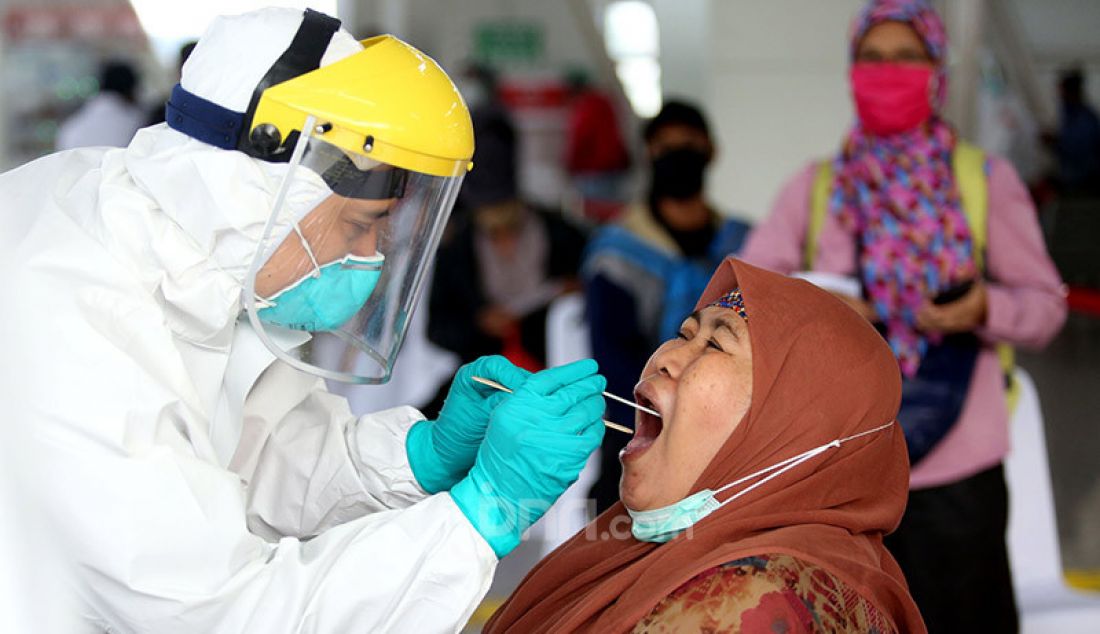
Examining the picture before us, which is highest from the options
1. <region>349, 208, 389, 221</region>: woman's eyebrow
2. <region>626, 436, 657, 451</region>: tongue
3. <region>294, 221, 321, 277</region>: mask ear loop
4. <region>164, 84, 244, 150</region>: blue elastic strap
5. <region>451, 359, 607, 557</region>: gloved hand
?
<region>164, 84, 244, 150</region>: blue elastic strap

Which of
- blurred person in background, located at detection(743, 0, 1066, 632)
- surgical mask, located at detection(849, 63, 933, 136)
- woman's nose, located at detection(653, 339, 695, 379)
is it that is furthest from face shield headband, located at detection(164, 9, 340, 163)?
surgical mask, located at detection(849, 63, 933, 136)

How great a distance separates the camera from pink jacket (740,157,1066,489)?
2639mm

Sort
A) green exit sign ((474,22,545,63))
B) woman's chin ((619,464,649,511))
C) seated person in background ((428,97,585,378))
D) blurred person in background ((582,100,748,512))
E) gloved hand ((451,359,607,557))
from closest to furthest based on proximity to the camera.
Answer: gloved hand ((451,359,607,557)), woman's chin ((619,464,649,511)), blurred person in background ((582,100,748,512)), seated person in background ((428,97,585,378)), green exit sign ((474,22,545,63))

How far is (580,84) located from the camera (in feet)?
33.4

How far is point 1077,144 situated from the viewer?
9.34 metres

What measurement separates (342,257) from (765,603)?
2.48 feet

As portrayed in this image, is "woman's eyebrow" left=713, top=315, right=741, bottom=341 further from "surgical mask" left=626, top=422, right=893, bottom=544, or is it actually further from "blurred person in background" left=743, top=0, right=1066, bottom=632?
"blurred person in background" left=743, top=0, right=1066, bottom=632

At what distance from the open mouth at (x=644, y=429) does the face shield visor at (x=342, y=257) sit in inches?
15.4

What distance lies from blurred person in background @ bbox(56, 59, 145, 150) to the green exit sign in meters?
4.69

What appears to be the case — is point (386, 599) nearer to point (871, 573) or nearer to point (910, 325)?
point (871, 573)

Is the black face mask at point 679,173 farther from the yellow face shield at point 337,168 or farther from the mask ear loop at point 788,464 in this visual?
the mask ear loop at point 788,464

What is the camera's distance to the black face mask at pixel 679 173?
355cm

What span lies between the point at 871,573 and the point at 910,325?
3.88ft

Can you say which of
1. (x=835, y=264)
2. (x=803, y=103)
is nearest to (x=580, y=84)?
(x=803, y=103)
